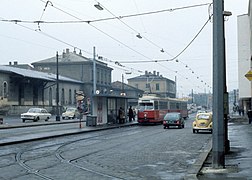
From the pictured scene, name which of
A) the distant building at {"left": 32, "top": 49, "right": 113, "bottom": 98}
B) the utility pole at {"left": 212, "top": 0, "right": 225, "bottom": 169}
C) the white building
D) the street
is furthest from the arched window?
the utility pole at {"left": 212, "top": 0, "right": 225, "bottom": 169}

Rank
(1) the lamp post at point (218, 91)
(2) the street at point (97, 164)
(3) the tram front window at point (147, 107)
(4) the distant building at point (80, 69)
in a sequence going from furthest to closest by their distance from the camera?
1. (4) the distant building at point (80, 69)
2. (3) the tram front window at point (147, 107)
3. (1) the lamp post at point (218, 91)
4. (2) the street at point (97, 164)

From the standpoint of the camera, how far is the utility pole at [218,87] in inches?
517

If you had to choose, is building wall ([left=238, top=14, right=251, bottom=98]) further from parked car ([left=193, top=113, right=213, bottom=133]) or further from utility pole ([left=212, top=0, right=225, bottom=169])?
utility pole ([left=212, top=0, right=225, bottom=169])

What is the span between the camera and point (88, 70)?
10438 centimetres

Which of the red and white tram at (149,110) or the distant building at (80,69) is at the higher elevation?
the distant building at (80,69)

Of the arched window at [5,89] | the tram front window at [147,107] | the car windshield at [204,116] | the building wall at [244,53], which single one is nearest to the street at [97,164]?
the car windshield at [204,116]

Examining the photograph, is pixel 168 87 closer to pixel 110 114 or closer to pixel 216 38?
pixel 110 114

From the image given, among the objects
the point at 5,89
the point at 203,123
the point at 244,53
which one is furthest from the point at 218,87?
the point at 5,89

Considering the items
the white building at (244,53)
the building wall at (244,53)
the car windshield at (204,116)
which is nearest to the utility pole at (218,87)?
the car windshield at (204,116)

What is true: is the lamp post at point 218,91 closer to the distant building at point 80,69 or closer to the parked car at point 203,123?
the parked car at point 203,123

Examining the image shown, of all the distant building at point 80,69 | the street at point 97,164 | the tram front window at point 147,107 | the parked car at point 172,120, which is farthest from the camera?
the distant building at point 80,69

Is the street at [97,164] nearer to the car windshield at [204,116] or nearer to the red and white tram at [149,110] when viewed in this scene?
the car windshield at [204,116]

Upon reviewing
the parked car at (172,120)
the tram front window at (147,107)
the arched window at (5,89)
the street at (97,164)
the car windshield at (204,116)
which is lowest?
the street at (97,164)

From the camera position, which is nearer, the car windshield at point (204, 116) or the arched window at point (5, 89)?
the car windshield at point (204, 116)
